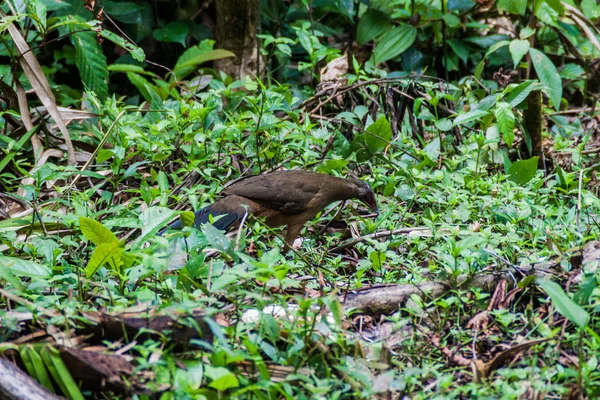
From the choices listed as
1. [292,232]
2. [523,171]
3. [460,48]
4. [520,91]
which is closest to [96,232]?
[292,232]

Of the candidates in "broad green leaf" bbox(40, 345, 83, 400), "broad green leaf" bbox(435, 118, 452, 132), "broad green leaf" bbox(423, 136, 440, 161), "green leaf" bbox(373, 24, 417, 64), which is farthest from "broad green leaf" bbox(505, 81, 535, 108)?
"broad green leaf" bbox(40, 345, 83, 400)

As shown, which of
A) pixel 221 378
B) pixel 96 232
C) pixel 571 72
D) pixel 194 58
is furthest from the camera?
pixel 571 72

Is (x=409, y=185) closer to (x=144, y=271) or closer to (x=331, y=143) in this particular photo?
(x=331, y=143)

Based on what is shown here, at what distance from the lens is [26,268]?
132 inches

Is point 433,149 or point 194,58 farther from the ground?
point 194,58

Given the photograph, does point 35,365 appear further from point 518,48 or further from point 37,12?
point 518,48

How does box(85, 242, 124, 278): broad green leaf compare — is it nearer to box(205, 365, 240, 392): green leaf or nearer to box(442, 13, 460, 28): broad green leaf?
box(205, 365, 240, 392): green leaf

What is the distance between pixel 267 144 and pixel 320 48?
4.66 ft

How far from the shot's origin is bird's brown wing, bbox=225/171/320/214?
4621 mm

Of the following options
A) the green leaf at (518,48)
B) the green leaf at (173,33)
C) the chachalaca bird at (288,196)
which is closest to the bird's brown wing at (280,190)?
the chachalaca bird at (288,196)

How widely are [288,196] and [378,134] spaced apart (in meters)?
0.98

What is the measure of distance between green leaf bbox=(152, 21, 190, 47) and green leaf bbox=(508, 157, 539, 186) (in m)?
3.50

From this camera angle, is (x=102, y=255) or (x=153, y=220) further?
(x=153, y=220)

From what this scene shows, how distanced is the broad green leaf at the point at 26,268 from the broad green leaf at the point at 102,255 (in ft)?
0.60
